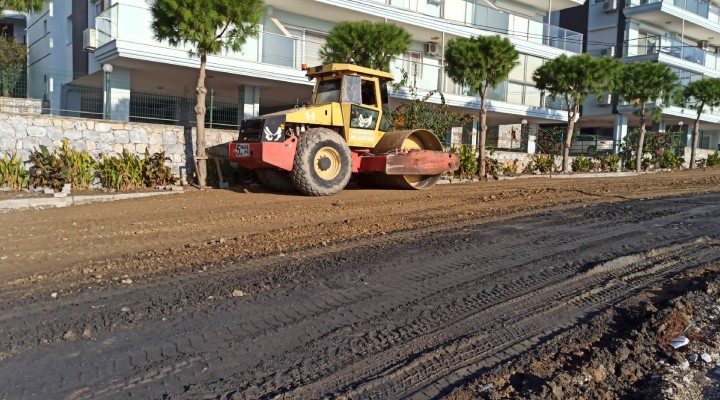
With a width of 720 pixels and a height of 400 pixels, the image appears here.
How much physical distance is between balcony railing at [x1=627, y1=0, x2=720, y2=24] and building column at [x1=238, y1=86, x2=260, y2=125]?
26.2m

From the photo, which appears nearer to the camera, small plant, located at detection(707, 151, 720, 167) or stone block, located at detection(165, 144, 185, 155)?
stone block, located at detection(165, 144, 185, 155)

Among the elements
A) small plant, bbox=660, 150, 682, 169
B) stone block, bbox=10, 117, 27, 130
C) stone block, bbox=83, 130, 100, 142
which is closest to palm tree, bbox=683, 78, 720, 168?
small plant, bbox=660, 150, 682, 169

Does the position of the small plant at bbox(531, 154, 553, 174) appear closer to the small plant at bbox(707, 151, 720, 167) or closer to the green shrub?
the small plant at bbox(707, 151, 720, 167)

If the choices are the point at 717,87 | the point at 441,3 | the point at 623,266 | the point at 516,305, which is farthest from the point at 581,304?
the point at 717,87

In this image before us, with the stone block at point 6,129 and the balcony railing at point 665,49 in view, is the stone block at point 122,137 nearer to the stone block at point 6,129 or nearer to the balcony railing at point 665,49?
the stone block at point 6,129

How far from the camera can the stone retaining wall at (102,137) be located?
13.4 meters

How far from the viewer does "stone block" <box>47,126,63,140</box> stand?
13828mm

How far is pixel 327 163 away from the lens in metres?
12.9

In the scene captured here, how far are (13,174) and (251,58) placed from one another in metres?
8.95

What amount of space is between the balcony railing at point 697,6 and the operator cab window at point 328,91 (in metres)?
29.1

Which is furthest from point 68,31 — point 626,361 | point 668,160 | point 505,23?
point 668,160

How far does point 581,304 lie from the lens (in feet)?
17.1

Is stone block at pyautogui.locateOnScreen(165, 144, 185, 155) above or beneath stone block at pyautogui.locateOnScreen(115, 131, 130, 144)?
beneath

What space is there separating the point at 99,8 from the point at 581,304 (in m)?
20.2
